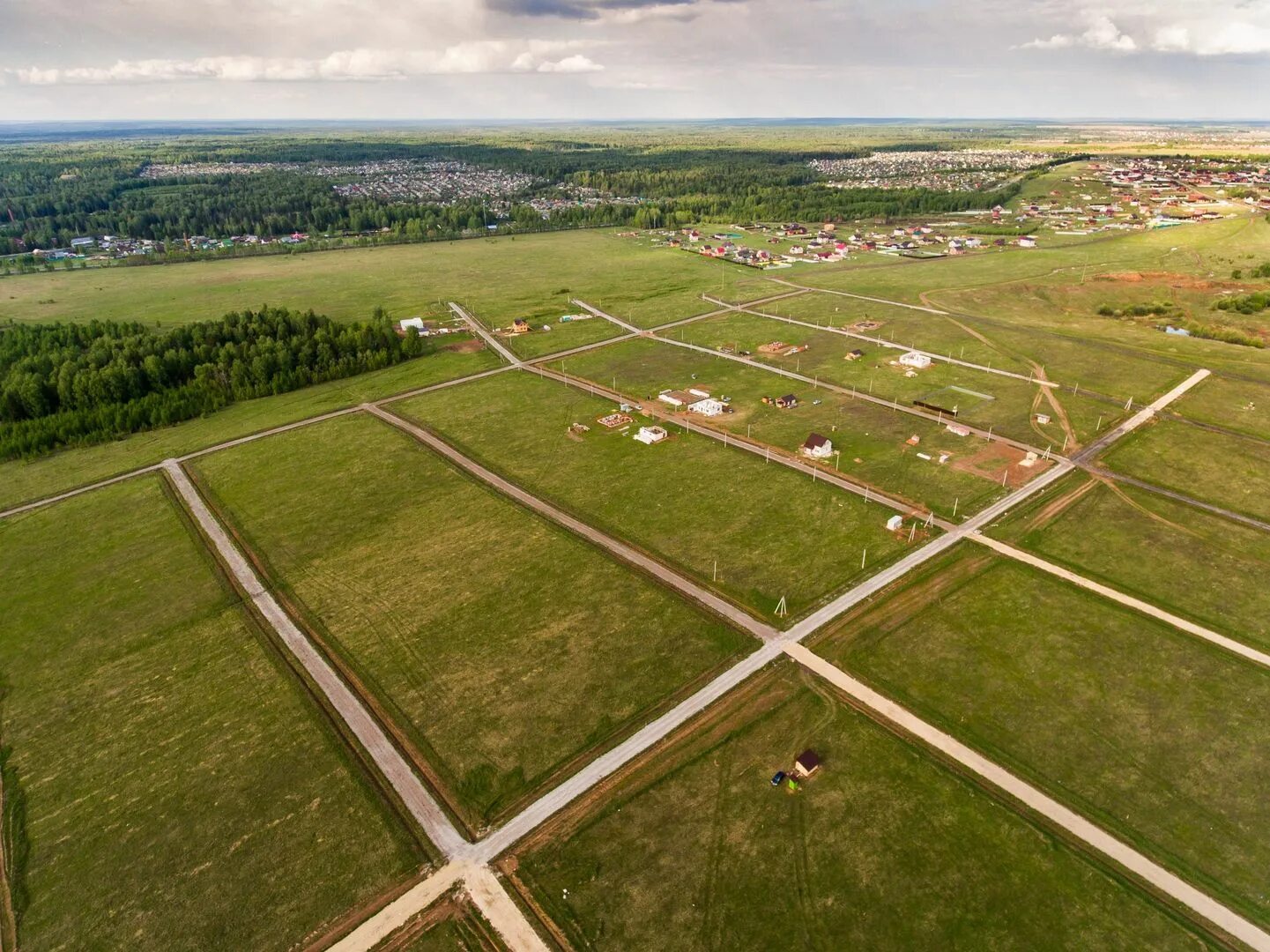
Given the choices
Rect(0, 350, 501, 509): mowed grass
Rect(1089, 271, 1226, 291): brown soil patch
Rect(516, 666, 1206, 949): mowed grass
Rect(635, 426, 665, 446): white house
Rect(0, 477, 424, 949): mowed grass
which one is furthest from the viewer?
Rect(1089, 271, 1226, 291): brown soil patch

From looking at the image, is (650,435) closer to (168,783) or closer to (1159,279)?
(168,783)

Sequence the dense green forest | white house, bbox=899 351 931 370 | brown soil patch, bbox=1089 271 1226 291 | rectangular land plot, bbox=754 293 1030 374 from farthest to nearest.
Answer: brown soil patch, bbox=1089 271 1226 291
rectangular land plot, bbox=754 293 1030 374
white house, bbox=899 351 931 370
the dense green forest

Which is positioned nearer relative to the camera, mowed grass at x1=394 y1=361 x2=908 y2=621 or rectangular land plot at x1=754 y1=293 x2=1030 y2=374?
mowed grass at x1=394 y1=361 x2=908 y2=621

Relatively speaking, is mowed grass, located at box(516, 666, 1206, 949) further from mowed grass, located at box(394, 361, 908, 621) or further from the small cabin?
mowed grass, located at box(394, 361, 908, 621)

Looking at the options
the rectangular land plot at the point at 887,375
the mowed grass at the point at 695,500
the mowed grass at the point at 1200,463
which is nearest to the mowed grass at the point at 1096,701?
the mowed grass at the point at 695,500

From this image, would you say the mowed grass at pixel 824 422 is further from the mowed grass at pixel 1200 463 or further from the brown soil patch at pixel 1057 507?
the mowed grass at pixel 1200 463

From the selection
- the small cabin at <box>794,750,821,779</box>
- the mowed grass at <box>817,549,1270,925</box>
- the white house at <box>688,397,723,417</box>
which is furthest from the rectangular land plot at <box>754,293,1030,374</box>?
the small cabin at <box>794,750,821,779</box>

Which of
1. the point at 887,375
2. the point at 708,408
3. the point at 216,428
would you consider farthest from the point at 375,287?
the point at 887,375

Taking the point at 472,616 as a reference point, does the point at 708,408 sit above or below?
above
